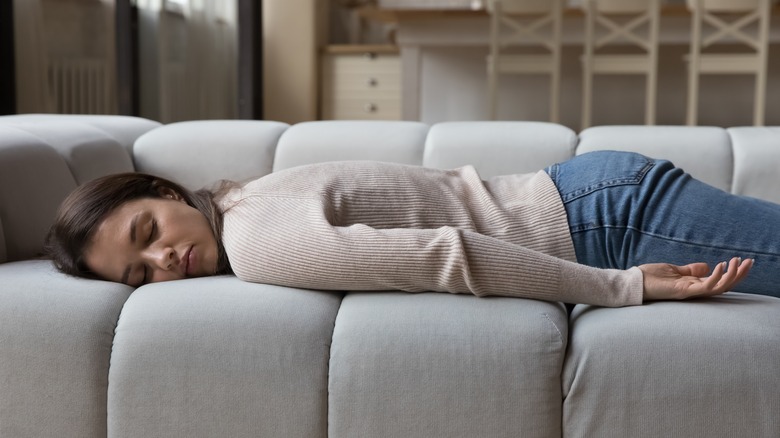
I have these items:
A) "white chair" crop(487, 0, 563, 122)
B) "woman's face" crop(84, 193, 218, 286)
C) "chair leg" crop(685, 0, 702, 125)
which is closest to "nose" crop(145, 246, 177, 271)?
"woman's face" crop(84, 193, 218, 286)

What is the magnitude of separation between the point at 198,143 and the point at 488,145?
0.70m

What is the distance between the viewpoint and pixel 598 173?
1671 millimetres

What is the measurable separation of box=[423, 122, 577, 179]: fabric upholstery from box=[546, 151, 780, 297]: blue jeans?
1.41 feet

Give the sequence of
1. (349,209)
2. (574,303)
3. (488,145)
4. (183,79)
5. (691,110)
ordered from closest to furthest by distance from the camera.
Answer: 1. (574,303)
2. (349,209)
3. (488,145)
4. (183,79)
5. (691,110)

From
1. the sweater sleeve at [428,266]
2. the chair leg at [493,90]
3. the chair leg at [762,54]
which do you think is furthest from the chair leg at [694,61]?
the sweater sleeve at [428,266]

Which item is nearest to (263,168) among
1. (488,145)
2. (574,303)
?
(488,145)

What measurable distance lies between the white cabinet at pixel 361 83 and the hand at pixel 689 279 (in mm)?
4114

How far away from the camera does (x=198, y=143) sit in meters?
2.23

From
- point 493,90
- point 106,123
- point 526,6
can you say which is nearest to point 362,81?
point 493,90

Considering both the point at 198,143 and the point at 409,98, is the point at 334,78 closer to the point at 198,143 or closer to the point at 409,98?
the point at 409,98

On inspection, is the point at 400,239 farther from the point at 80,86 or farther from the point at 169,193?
the point at 80,86

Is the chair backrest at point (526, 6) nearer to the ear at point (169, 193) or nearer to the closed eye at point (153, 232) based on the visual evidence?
the ear at point (169, 193)

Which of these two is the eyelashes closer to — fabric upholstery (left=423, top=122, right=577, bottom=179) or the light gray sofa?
the light gray sofa

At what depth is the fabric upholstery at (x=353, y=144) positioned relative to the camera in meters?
2.16
